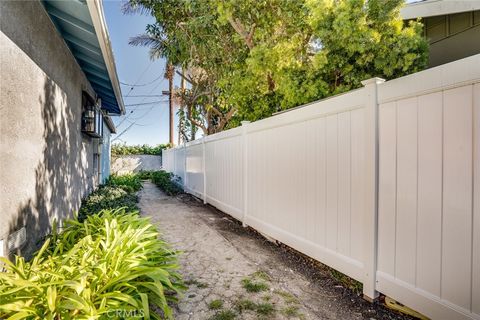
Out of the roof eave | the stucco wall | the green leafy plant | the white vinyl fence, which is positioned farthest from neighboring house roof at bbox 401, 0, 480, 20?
the green leafy plant

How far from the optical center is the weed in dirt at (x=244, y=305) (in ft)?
8.22

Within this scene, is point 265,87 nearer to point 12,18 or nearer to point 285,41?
point 285,41

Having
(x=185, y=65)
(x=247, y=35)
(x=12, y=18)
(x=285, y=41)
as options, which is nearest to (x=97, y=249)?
(x=12, y=18)

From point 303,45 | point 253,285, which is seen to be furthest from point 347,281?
point 303,45

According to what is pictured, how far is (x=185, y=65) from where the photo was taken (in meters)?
8.91

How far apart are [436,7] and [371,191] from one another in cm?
649

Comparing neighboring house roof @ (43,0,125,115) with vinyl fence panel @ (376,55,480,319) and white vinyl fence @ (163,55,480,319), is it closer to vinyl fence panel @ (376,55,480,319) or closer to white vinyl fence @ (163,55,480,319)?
white vinyl fence @ (163,55,480,319)

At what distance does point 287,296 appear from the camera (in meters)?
2.72

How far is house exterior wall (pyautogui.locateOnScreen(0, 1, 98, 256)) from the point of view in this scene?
7.56ft

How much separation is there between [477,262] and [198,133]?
12768 millimetres

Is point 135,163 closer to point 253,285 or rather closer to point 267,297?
point 253,285

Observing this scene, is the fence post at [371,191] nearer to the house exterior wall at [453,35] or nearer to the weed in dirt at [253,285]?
the weed in dirt at [253,285]

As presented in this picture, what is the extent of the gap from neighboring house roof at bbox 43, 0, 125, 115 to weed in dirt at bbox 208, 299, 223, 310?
3123mm

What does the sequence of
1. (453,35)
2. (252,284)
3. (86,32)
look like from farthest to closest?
(453,35) < (86,32) < (252,284)
